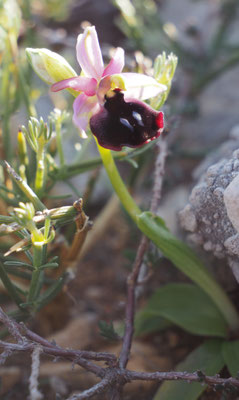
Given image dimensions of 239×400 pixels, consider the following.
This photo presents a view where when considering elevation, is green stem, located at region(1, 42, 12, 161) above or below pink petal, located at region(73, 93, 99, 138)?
above

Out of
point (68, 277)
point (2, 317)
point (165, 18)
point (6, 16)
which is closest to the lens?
point (2, 317)

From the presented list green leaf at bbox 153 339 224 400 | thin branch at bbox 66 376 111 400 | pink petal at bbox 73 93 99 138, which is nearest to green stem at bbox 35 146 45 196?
pink petal at bbox 73 93 99 138

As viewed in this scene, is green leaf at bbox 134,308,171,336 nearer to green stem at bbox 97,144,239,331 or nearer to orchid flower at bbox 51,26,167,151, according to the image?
green stem at bbox 97,144,239,331

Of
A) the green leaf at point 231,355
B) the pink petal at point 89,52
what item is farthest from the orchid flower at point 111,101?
the green leaf at point 231,355

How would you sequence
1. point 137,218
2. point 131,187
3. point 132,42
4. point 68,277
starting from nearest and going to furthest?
1. point 137,218
2. point 68,277
3. point 131,187
4. point 132,42

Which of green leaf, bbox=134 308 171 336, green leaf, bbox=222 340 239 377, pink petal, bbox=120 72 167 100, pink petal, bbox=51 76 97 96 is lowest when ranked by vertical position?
green leaf, bbox=222 340 239 377

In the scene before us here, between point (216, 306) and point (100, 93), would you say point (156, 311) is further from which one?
point (100, 93)

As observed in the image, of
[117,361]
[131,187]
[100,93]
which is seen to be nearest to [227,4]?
[131,187]

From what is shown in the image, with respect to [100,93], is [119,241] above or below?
below
